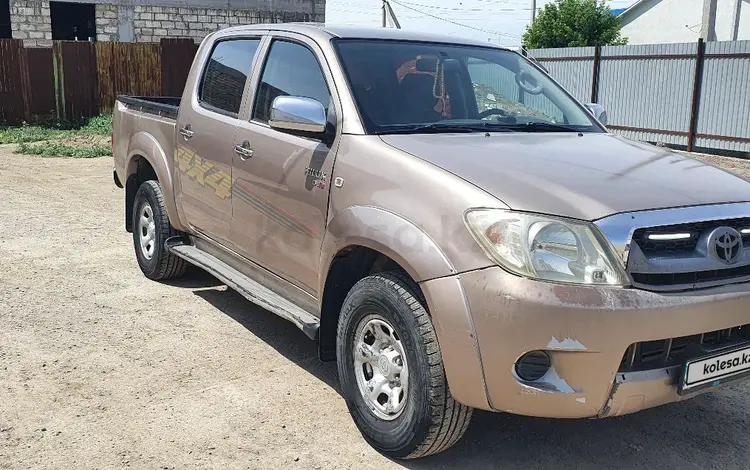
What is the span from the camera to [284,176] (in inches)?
164

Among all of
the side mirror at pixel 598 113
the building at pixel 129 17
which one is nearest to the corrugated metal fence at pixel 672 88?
the building at pixel 129 17

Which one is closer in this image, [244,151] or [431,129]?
[431,129]

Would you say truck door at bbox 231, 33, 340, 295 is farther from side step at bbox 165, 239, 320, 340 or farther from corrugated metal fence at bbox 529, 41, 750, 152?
corrugated metal fence at bbox 529, 41, 750, 152

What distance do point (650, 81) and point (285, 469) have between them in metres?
15.8

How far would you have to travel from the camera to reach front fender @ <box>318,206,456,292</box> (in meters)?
3.14

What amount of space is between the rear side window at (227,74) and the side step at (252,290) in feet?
3.27

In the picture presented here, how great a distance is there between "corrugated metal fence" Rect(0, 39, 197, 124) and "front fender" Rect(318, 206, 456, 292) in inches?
665

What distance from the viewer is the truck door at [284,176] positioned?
156 inches

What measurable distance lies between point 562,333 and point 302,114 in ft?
5.65

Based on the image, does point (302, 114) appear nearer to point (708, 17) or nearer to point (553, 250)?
point (553, 250)

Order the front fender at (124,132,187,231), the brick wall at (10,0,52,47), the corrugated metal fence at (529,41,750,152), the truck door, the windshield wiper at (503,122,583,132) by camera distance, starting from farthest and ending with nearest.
→ 1. the brick wall at (10,0,52,47)
2. the corrugated metal fence at (529,41,750,152)
3. the front fender at (124,132,187,231)
4. the windshield wiper at (503,122,583,132)
5. the truck door

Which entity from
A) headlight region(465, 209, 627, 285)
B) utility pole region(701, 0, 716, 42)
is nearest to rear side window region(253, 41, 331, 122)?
headlight region(465, 209, 627, 285)

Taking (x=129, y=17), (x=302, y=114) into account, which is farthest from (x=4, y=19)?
(x=302, y=114)

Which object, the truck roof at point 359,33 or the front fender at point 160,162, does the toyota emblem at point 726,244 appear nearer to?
the truck roof at point 359,33
